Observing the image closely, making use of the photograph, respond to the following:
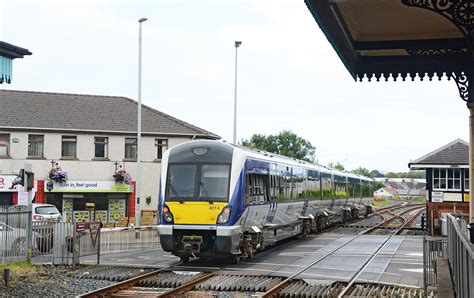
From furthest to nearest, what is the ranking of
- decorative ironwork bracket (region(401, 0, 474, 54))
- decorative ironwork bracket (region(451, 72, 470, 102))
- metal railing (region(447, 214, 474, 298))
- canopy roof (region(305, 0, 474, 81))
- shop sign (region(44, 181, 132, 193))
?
1. shop sign (region(44, 181, 132, 193))
2. decorative ironwork bracket (region(451, 72, 470, 102))
3. canopy roof (region(305, 0, 474, 81))
4. decorative ironwork bracket (region(401, 0, 474, 54))
5. metal railing (region(447, 214, 474, 298))

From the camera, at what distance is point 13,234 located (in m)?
16.4

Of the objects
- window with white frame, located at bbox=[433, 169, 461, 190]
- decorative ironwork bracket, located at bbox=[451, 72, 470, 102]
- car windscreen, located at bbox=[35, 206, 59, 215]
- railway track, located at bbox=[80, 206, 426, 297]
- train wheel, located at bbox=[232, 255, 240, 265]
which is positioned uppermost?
decorative ironwork bracket, located at bbox=[451, 72, 470, 102]

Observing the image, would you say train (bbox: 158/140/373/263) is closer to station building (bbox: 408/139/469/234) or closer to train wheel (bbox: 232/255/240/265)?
train wheel (bbox: 232/255/240/265)

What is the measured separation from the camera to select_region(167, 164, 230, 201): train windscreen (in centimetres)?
1633

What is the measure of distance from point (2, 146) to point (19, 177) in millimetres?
21303

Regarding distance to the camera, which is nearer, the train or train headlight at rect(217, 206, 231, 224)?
train headlight at rect(217, 206, 231, 224)

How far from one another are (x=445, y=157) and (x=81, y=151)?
1879cm

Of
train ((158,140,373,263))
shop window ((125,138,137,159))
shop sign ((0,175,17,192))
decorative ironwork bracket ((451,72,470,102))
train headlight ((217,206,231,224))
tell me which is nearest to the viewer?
decorative ironwork bracket ((451,72,470,102))

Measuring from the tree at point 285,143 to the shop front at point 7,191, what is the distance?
59548 mm

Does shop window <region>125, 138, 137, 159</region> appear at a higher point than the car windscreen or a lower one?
higher

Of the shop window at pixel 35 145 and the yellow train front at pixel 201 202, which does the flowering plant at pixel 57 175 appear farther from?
the yellow train front at pixel 201 202

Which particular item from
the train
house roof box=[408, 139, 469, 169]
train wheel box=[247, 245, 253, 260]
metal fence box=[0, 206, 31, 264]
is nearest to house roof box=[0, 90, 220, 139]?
house roof box=[408, 139, 469, 169]

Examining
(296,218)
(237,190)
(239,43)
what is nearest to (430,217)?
(296,218)

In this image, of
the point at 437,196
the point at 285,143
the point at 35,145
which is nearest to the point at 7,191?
the point at 35,145
